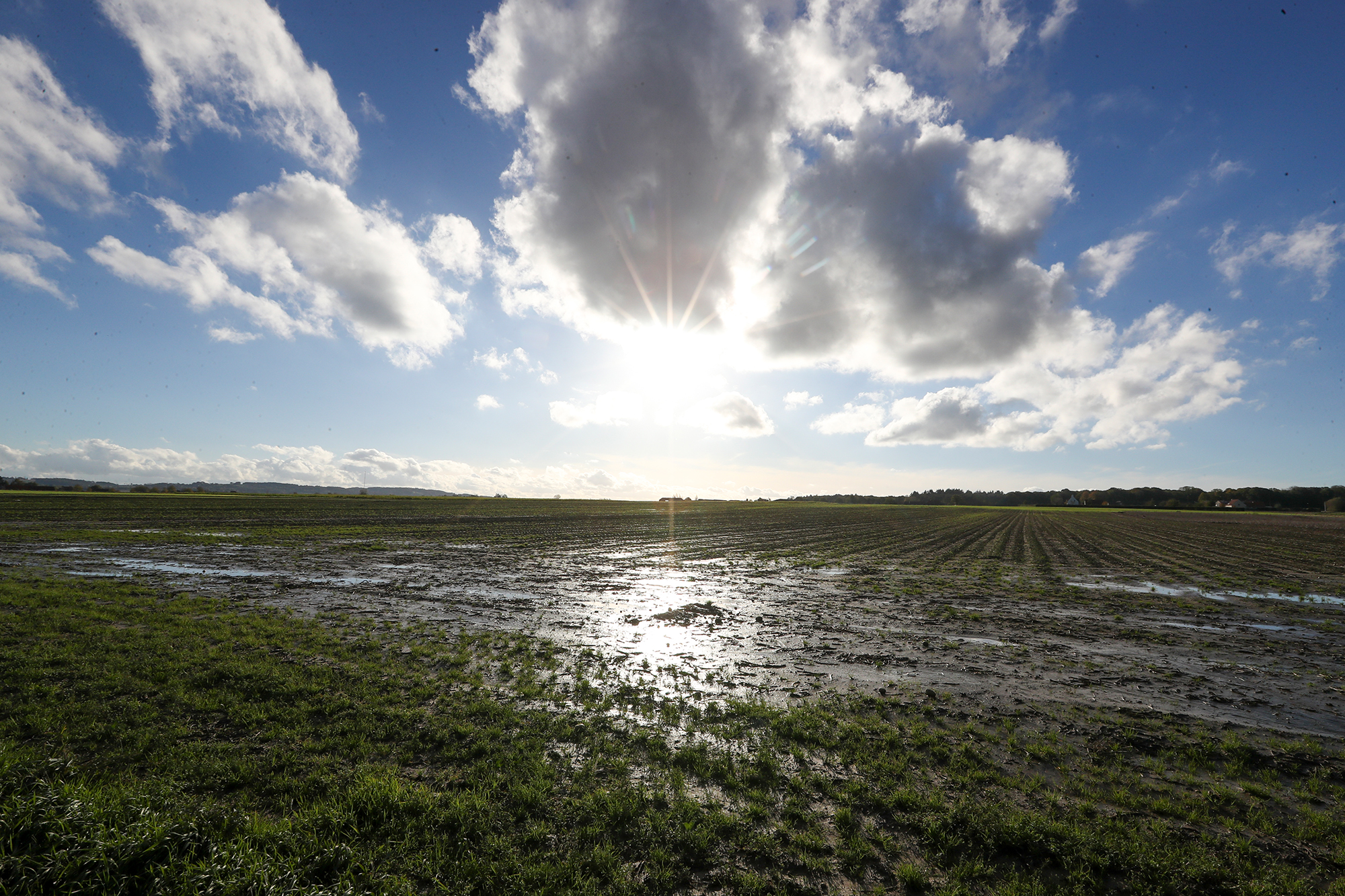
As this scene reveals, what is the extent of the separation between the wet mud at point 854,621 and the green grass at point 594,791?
1.43m

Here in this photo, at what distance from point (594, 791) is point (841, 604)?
14356mm

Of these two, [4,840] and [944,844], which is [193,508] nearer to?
[4,840]

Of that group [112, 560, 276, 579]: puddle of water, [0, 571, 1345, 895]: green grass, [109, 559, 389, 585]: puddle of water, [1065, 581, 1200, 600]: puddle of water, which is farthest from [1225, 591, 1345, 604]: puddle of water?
[112, 560, 276, 579]: puddle of water

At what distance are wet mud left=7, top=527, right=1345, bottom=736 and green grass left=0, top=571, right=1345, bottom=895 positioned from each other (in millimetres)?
1429

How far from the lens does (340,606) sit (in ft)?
54.2

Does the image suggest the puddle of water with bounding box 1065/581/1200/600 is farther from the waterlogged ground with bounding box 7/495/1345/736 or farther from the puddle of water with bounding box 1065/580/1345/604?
the waterlogged ground with bounding box 7/495/1345/736

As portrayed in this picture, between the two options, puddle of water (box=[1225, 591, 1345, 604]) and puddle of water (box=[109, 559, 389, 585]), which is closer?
puddle of water (box=[1225, 591, 1345, 604])

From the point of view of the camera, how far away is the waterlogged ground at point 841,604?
11.0 meters

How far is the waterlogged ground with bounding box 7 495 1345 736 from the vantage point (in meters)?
A: 11.0

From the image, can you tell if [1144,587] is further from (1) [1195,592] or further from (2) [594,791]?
(2) [594,791]

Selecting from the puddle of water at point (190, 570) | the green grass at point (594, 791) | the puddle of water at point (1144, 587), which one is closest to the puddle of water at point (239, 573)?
the puddle of water at point (190, 570)

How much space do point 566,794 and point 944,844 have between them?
4.63 meters

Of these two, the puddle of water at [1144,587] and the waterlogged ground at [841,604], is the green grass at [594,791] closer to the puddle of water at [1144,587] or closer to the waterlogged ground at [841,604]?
the waterlogged ground at [841,604]

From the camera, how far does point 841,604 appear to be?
18656mm
